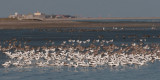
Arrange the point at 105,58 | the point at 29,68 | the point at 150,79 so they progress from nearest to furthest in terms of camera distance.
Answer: the point at 150,79 → the point at 29,68 → the point at 105,58

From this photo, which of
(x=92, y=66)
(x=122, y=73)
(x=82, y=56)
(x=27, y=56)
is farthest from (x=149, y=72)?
(x=27, y=56)

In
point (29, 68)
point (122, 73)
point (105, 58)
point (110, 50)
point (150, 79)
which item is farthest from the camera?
point (110, 50)

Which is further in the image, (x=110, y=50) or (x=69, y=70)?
(x=110, y=50)

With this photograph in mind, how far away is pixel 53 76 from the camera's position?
29.7 m

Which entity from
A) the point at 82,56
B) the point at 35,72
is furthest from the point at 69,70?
the point at 82,56

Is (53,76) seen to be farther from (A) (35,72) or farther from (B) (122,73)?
(B) (122,73)

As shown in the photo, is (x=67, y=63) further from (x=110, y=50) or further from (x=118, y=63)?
(x=110, y=50)

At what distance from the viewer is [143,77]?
2877 centimetres

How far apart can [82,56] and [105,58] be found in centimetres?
158

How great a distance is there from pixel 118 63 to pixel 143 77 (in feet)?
15.3

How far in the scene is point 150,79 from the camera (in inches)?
1104

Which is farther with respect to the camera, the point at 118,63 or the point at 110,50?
the point at 110,50

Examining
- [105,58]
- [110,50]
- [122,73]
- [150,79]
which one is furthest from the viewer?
[110,50]

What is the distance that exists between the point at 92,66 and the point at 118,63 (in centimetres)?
152
